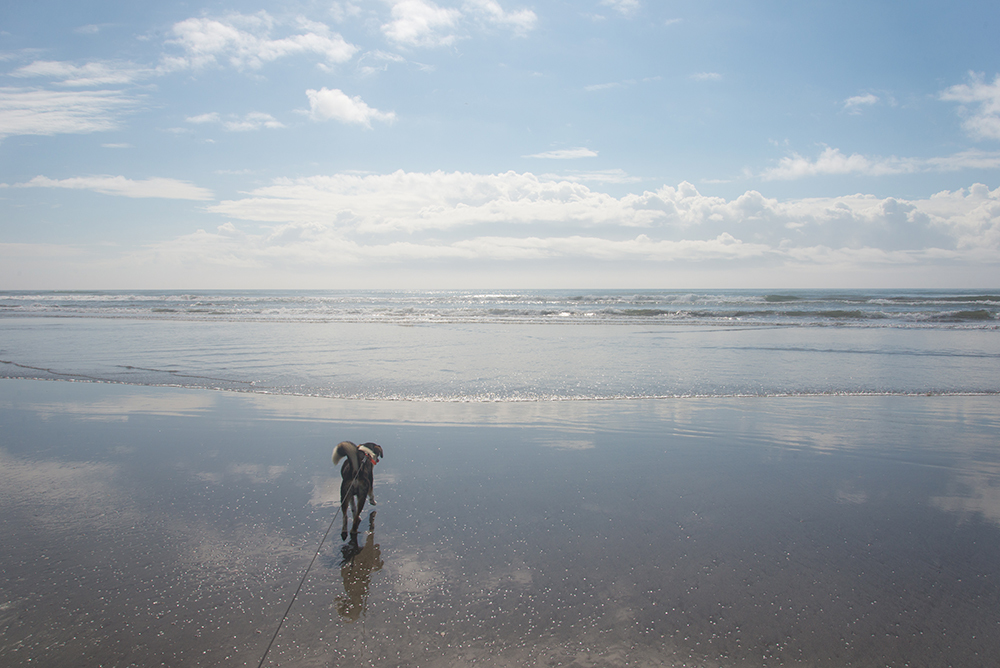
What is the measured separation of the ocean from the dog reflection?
0.02 meters

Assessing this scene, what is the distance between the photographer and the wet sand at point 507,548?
9.37 feet

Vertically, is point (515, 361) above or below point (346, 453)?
below

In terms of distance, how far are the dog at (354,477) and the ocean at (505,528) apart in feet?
0.62

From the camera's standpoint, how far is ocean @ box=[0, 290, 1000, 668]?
2.88 meters

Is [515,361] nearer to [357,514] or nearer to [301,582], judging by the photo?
[357,514]

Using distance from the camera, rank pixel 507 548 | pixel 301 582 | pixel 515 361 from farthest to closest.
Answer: pixel 515 361, pixel 507 548, pixel 301 582

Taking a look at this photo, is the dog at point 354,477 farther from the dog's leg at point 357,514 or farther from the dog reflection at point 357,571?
the dog reflection at point 357,571

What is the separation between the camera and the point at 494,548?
12.5 ft

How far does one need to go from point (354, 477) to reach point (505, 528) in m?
1.24

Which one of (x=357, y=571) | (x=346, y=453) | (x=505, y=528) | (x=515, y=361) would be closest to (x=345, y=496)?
(x=346, y=453)

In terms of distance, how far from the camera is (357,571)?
11.5 ft

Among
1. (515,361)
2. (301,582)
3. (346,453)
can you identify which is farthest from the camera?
(515,361)

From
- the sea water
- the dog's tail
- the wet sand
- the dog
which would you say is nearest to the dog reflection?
the wet sand

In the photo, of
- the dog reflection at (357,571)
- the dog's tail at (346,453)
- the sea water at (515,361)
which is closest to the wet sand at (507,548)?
the dog reflection at (357,571)
